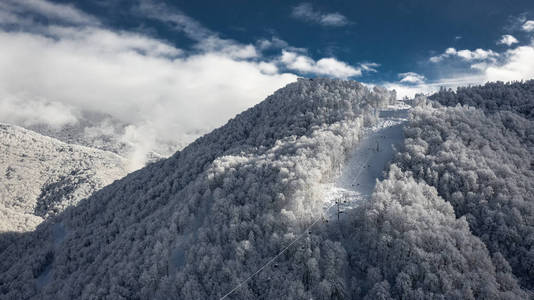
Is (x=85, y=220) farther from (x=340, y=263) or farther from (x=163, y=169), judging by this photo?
(x=340, y=263)

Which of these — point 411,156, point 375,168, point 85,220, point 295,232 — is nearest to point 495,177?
point 411,156

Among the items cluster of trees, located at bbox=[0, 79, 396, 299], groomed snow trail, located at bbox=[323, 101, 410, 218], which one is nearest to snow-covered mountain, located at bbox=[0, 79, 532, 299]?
cluster of trees, located at bbox=[0, 79, 396, 299]

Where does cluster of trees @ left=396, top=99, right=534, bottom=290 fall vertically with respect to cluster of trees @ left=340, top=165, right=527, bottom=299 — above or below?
above

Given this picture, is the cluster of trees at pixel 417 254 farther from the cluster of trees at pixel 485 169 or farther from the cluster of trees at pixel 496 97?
the cluster of trees at pixel 496 97

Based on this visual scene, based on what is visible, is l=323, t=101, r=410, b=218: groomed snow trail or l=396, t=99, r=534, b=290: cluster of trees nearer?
l=396, t=99, r=534, b=290: cluster of trees

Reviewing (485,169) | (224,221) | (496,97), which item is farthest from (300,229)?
(496,97)

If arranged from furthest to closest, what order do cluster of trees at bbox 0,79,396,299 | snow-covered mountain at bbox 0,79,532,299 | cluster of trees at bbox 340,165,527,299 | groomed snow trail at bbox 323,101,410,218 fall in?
groomed snow trail at bbox 323,101,410,218
cluster of trees at bbox 0,79,396,299
snow-covered mountain at bbox 0,79,532,299
cluster of trees at bbox 340,165,527,299

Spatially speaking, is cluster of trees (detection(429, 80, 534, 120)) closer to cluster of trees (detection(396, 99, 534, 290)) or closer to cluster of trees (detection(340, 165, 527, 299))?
cluster of trees (detection(396, 99, 534, 290))
